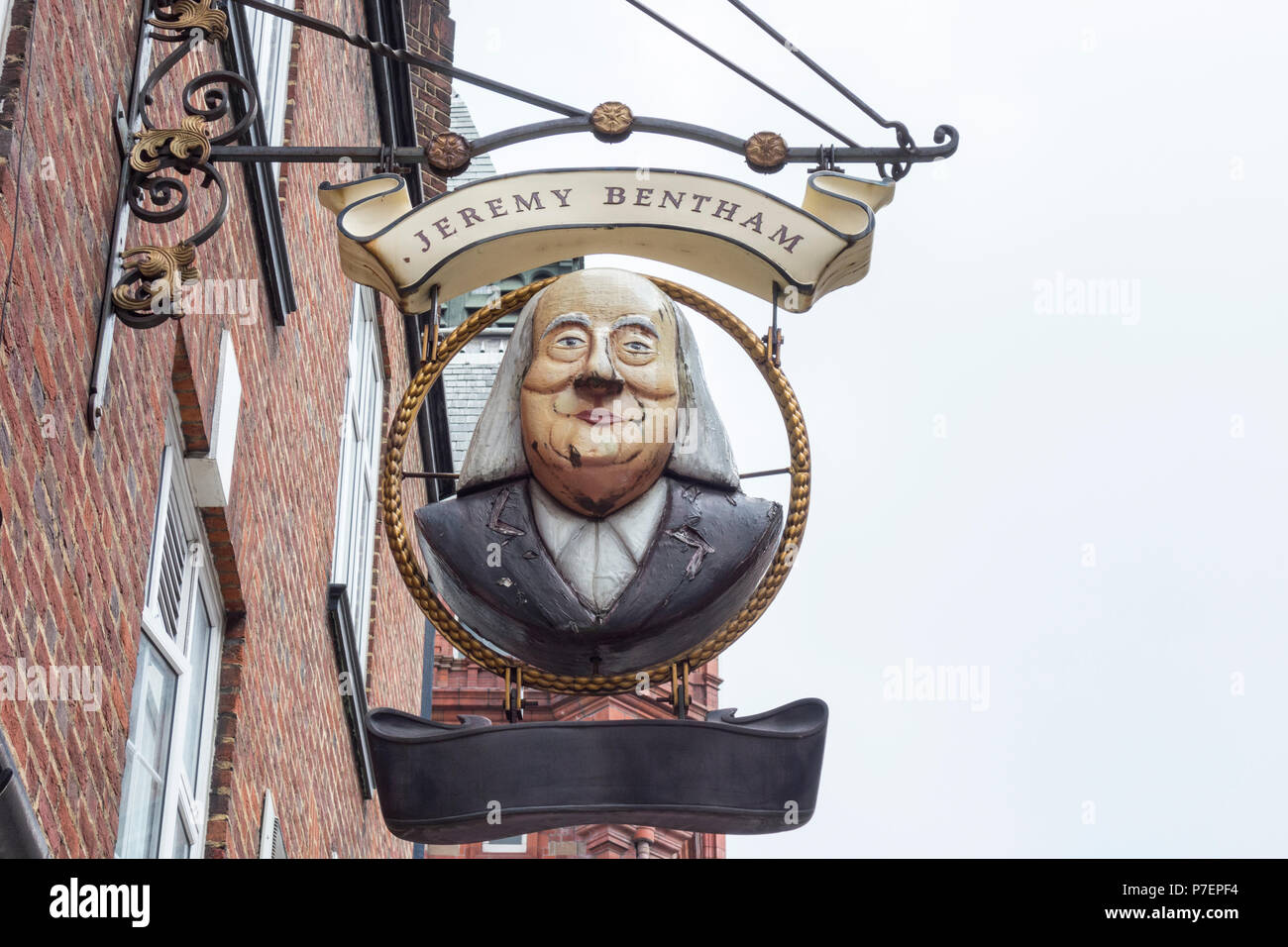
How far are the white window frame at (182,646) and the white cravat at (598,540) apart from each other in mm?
1622

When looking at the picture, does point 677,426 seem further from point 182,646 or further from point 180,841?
point 180,841

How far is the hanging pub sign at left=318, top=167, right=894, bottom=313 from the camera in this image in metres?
6.04

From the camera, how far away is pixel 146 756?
6785mm

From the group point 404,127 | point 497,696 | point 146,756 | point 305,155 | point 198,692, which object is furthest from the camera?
point 497,696

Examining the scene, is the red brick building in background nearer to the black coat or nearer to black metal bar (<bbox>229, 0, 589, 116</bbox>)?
black metal bar (<bbox>229, 0, 589, 116</bbox>)

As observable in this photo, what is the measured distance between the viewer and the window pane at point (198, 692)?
7.52 meters

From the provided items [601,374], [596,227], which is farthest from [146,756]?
[596,227]

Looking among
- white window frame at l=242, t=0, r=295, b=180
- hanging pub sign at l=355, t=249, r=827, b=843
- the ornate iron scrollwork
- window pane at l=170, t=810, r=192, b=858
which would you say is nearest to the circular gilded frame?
hanging pub sign at l=355, t=249, r=827, b=843

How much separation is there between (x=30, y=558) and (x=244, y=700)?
9.79ft

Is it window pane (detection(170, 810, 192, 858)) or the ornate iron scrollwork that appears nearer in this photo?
the ornate iron scrollwork

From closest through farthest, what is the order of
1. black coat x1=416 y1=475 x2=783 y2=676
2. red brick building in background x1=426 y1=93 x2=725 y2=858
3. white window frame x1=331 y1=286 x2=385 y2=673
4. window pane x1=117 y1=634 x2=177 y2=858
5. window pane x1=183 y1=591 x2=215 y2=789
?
black coat x1=416 y1=475 x2=783 y2=676, window pane x1=117 y1=634 x2=177 y2=858, window pane x1=183 y1=591 x2=215 y2=789, white window frame x1=331 y1=286 x2=385 y2=673, red brick building in background x1=426 y1=93 x2=725 y2=858

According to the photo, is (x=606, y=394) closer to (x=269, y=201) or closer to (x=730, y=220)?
(x=730, y=220)

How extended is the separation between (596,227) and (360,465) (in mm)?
6200

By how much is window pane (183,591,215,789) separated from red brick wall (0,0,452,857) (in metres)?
0.12
